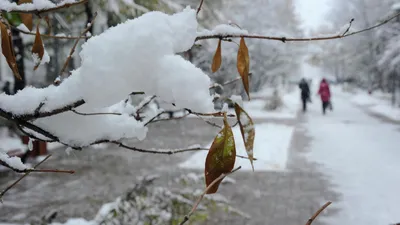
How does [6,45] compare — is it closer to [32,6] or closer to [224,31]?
[32,6]

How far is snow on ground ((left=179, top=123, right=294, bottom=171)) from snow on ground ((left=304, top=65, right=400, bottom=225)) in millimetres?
693

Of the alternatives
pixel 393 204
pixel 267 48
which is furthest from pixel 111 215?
pixel 267 48

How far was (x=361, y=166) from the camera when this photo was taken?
777 centimetres

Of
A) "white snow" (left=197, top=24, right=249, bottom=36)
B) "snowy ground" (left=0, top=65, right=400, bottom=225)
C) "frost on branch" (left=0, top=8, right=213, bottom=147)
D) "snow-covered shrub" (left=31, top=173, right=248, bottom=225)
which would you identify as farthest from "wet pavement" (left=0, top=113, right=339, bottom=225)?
"frost on branch" (left=0, top=8, right=213, bottom=147)

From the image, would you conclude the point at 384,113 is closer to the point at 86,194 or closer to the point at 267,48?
the point at 267,48

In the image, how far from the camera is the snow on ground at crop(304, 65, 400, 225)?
529 centimetres

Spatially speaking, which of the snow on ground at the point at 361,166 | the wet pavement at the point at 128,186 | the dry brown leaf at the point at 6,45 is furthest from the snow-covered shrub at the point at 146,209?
the dry brown leaf at the point at 6,45

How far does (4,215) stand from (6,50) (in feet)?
16.3

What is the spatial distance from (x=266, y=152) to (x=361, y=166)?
207cm

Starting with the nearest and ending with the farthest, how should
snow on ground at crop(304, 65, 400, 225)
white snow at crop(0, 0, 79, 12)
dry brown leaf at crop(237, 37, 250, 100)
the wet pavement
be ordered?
dry brown leaf at crop(237, 37, 250, 100) → white snow at crop(0, 0, 79, 12) → snow on ground at crop(304, 65, 400, 225) → the wet pavement

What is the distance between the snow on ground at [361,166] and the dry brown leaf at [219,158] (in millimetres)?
4536

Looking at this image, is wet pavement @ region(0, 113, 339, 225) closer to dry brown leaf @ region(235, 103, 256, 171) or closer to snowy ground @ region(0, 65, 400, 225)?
snowy ground @ region(0, 65, 400, 225)

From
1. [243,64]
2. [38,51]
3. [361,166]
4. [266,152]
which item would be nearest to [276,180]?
[361,166]

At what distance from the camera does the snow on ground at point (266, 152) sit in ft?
26.1
